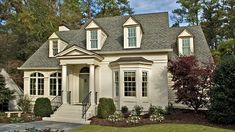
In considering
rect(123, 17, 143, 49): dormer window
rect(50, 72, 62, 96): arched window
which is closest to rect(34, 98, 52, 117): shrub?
rect(50, 72, 62, 96): arched window

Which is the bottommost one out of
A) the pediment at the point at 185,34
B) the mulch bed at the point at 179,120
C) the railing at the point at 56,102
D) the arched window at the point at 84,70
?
the mulch bed at the point at 179,120

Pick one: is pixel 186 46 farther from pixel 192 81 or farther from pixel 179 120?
pixel 179 120

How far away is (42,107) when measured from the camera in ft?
55.5

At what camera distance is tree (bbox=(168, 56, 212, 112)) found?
14.5 m

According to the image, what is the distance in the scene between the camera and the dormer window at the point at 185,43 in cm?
1989

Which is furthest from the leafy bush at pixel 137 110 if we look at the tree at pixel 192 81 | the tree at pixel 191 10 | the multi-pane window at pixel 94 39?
the tree at pixel 191 10

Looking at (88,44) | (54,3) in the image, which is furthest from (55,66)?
(54,3)

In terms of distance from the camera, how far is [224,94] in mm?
12789

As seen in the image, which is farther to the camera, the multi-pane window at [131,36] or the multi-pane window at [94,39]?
the multi-pane window at [94,39]

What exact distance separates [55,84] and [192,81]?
38.6 feet

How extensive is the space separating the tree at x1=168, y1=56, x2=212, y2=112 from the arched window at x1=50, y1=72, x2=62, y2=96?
10245mm

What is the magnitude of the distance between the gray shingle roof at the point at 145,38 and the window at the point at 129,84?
231 cm

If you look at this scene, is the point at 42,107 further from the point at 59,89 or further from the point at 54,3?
the point at 54,3

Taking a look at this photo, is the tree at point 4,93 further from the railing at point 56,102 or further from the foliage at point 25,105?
the railing at point 56,102
